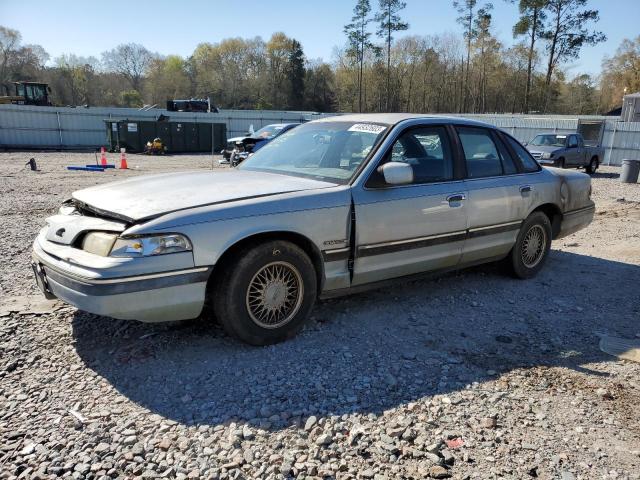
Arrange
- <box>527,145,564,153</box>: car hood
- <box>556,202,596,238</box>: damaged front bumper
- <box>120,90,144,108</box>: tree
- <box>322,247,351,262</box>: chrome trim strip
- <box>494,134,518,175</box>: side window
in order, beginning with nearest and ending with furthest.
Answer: <box>322,247,351,262</box>: chrome trim strip, <box>494,134,518,175</box>: side window, <box>556,202,596,238</box>: damaged front bumper, <box>527,145,564,153</box>: car hood, <box>120,90,144,108</box>: tree

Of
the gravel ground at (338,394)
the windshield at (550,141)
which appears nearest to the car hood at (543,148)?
the windshield at (550,141)

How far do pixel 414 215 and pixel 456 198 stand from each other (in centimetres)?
58

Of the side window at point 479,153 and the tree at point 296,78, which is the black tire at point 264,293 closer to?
the side window at point 479,153

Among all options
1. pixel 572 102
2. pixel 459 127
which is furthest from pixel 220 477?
pixel 572 102

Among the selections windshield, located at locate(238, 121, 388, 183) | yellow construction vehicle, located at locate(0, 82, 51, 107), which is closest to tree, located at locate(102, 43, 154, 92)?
yellow construction vehicle, located at locate(0, 82, 51, 107)

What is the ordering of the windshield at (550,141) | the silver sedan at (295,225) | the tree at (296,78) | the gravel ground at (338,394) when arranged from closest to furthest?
the gravel ground at (338,394) → the silver sedan at (295,225) → the windshield at (550,141) → the tree at (296,78)

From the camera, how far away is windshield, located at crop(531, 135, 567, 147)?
1853cm

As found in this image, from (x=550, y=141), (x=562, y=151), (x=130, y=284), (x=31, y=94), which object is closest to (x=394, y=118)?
(x=130, y=284)

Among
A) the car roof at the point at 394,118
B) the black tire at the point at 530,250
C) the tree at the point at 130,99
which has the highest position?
the tree at the point at 130,99

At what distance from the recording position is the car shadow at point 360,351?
9.60ft

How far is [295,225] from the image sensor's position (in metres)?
3.48

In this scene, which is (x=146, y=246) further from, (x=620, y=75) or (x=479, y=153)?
(x=620, y=75)

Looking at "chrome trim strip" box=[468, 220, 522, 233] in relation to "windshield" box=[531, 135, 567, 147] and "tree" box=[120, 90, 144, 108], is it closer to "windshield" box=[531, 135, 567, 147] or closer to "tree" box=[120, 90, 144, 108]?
"windshield" box=[531, 135, 567, 147]

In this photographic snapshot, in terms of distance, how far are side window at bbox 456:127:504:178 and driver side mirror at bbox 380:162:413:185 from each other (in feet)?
3.59
